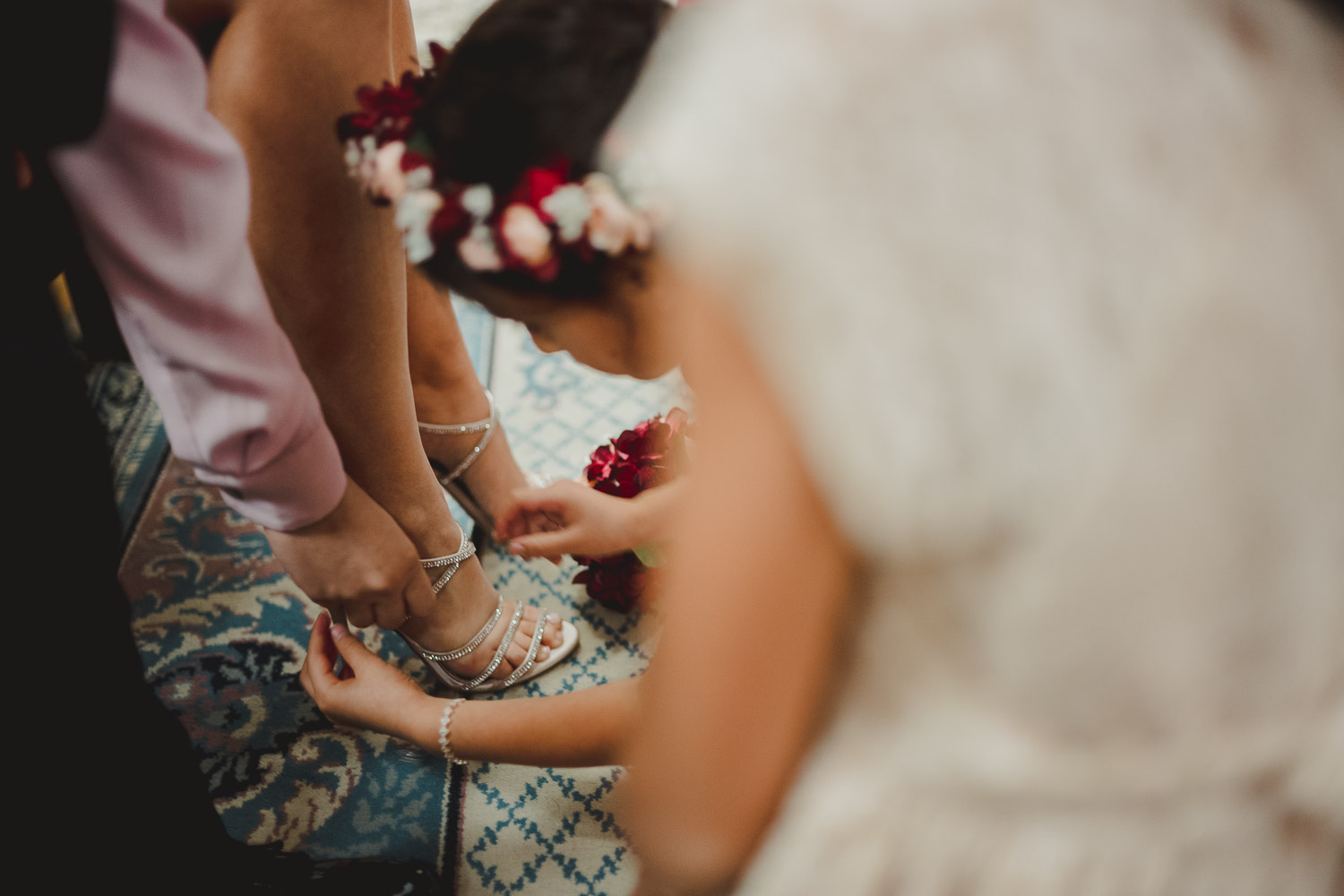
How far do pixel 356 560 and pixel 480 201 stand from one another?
1.57 ft

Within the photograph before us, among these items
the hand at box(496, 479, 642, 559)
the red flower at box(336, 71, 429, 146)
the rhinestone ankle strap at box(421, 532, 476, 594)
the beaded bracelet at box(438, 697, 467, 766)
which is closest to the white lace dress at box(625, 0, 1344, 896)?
the red flower at box(336, 71, 429, 146)

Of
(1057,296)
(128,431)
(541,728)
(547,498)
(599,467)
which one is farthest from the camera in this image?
(128,431)

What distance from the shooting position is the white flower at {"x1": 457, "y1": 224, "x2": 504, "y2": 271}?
597 mm

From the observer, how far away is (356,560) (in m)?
0.90

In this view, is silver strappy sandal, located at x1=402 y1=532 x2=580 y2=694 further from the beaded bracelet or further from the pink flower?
the pink flower

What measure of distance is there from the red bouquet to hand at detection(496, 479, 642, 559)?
188 mm

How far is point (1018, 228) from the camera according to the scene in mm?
387

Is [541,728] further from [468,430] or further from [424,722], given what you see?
[468,430]

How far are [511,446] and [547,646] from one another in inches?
17.0

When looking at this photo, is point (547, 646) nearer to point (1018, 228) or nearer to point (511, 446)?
point (511, 446)

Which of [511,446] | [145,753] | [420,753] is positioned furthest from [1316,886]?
[511,446]

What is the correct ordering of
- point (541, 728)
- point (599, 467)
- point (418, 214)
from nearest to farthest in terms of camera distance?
1. point (418, 214)
2. point (541, 728)
3. point (599, 467)

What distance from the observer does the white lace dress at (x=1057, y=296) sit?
39cm

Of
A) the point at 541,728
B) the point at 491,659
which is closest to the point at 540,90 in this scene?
the point at 541,728
